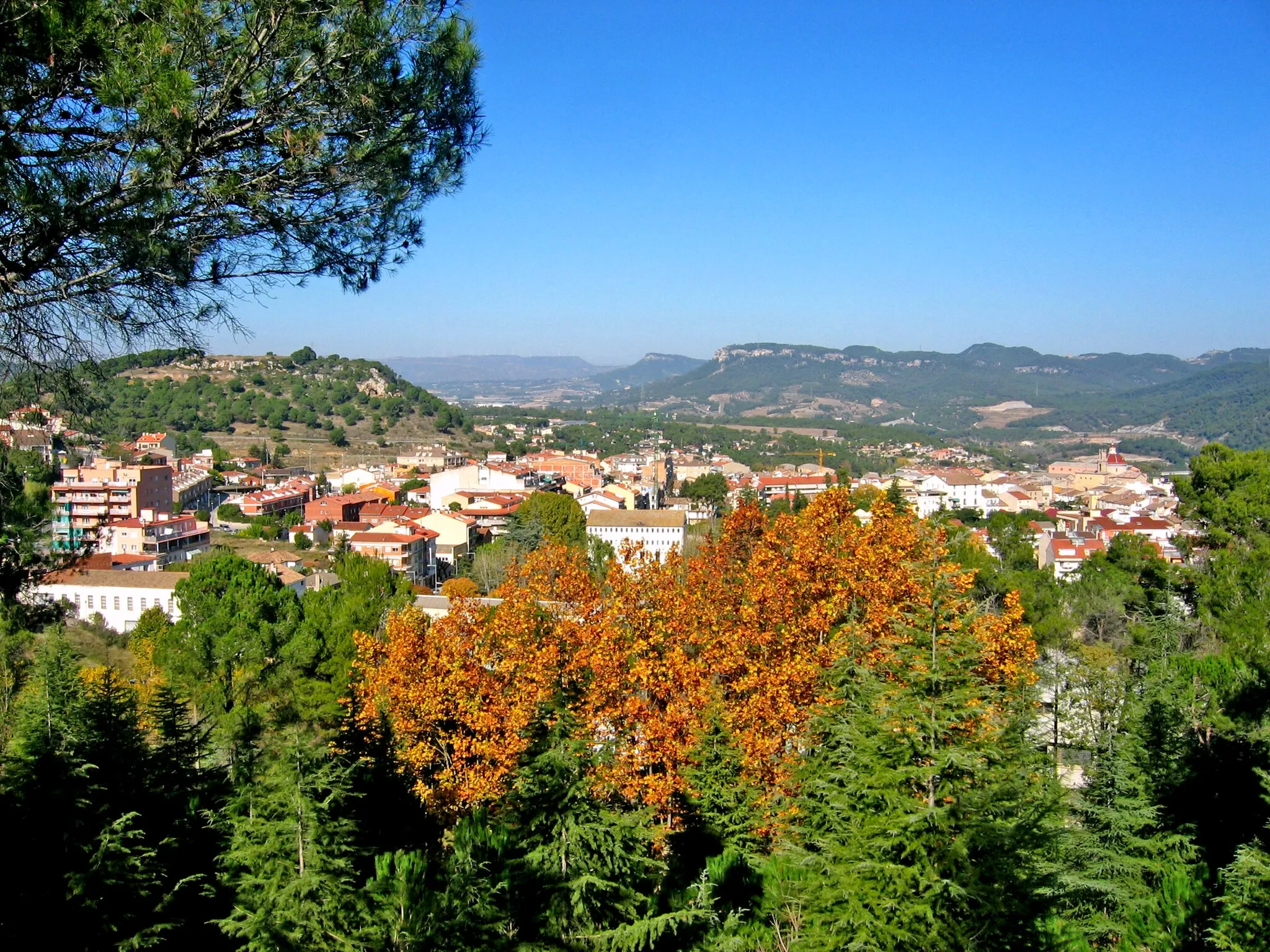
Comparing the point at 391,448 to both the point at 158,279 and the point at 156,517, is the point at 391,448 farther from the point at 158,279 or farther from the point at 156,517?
the point at 158,279

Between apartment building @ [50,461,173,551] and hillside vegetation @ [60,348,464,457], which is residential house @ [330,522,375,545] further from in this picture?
hillside vegetation @ [60,348,464,457]

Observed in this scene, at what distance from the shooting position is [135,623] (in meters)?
24.9

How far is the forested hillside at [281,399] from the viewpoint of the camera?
72.0 meters

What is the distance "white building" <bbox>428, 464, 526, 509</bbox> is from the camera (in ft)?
→ 182

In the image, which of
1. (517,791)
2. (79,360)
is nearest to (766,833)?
(517,791)

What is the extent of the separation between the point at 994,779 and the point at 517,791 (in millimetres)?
3524

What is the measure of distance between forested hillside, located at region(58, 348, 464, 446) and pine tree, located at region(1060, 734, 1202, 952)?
64.9 m

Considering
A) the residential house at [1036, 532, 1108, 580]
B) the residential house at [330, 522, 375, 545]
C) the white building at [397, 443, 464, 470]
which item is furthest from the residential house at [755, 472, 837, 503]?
the residential house at [330, 522, 375, 545]

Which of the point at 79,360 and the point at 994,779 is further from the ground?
the point at 79,360

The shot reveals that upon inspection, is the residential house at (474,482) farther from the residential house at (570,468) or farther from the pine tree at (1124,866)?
the pine tree at (1124,866)

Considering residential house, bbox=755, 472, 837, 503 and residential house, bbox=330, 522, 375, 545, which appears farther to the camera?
residential house, bbox=755, 472, 837, 503

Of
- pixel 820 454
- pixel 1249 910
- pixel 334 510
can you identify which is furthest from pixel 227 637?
pixel 820 454

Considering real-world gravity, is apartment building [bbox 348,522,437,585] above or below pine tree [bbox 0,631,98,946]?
below

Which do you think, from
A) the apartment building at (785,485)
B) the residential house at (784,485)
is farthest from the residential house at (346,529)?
the residential house at (784,485)
